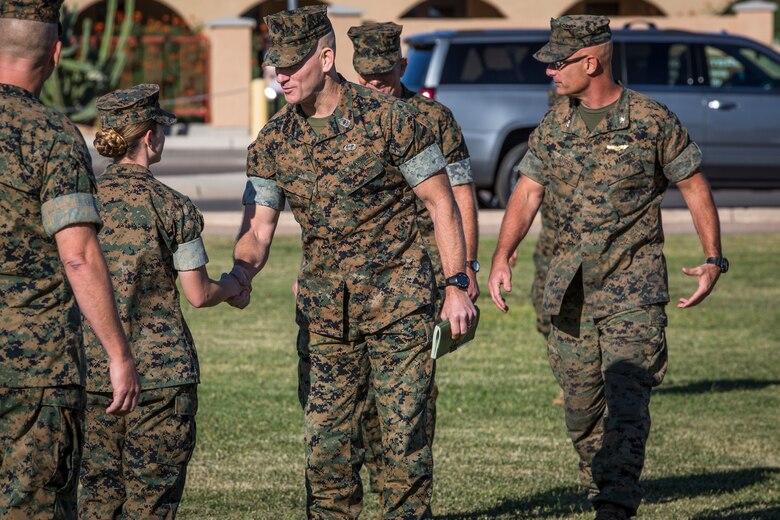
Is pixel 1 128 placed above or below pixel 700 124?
above

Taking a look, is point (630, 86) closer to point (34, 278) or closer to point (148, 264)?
point (148, 264)

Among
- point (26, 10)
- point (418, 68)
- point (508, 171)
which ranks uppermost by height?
point (26, 10)

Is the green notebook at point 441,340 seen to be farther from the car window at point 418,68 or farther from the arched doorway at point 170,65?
the arched doorway at point 170,65

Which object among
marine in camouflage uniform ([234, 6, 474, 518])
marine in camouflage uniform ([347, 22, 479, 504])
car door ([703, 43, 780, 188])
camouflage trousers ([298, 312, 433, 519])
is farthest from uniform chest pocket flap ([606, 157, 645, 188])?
car door ([703, 43, 780, 188])

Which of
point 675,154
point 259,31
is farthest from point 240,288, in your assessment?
point 259,31

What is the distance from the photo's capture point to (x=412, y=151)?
5660mm

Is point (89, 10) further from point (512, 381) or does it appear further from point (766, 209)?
point (512, 381)

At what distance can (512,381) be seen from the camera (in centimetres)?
1040

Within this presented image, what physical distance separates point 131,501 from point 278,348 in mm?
6315

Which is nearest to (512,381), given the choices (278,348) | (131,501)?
(278,348)

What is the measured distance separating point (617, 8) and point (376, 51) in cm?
3626

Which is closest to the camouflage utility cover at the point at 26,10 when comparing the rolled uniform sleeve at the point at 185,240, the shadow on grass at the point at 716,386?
the rolled uniform sleeve at the point at 185,240

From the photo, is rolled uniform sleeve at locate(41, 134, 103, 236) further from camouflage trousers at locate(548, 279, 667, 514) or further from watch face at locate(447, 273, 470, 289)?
camouflage trousers at locate(548, 279, 667, 514)

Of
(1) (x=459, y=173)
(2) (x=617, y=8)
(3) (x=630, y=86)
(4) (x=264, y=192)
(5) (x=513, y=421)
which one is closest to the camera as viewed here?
Answer: (4) (x=264, y=192)
